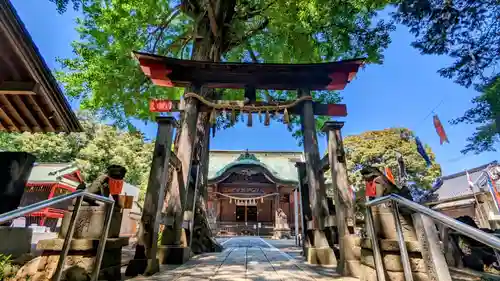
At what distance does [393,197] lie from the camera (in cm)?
215

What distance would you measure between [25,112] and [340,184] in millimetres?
6137

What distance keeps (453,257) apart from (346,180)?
3.52m

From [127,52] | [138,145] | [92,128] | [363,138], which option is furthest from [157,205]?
[92,128]

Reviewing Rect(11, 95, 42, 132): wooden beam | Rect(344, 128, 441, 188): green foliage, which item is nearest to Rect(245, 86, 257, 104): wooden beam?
Rect(11, 95, 42, 132): wooden beam

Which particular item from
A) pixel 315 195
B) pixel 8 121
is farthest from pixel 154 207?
pixel 8 121

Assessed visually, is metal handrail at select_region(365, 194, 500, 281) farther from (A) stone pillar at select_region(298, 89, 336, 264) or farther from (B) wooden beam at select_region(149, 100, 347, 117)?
(B) wooden beam at select_region(149, 100, 347, 117)

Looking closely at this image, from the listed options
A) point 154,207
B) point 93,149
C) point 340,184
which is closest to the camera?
→ point 154,207

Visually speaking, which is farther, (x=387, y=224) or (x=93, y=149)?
(x=93, y=149)

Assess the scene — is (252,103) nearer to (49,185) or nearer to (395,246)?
(395,246)

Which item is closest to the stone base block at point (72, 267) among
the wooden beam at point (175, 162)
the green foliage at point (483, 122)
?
the wooden beam at point (175, 162)

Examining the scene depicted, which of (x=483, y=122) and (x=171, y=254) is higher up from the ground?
(x=483, y=122)

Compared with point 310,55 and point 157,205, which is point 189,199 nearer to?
point 157,205

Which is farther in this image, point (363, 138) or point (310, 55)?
point (363, 138)

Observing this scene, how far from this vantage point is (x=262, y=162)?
21.2m
